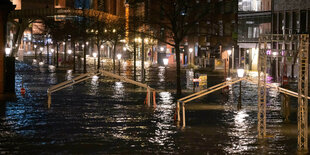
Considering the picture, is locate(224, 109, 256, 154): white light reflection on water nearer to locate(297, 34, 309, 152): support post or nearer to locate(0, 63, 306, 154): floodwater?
locate(0, 63, 306, 154): floodwater

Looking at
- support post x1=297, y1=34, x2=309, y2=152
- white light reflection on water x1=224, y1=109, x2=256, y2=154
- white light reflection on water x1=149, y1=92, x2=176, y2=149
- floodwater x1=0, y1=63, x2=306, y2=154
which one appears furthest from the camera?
white light reflection on water x1=149, y1=92, x2=176, y2=149

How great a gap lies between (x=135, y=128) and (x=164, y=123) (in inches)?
59.1

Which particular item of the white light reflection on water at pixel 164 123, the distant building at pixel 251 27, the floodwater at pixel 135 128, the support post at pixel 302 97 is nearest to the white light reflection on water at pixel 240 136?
the floodwater at pixel 135 128

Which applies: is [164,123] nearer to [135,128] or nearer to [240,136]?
[135,128]

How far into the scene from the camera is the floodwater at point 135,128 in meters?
13.6

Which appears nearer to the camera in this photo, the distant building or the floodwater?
the floodwater

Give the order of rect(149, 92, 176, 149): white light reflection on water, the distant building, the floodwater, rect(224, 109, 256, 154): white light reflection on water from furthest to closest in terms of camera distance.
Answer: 1. the distant building
2. rect(149, 92, 176, 149): white light reflection on water
3. rect(224, 109, 256, 154): white light reflection on water
4. the floodwater

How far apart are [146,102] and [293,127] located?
8.17m

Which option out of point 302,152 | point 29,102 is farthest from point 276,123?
point 29,102

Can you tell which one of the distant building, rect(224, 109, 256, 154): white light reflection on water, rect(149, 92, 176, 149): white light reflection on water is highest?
the distant building

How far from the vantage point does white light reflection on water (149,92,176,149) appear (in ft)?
48.0

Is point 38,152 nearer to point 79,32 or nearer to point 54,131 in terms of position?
point 54,131

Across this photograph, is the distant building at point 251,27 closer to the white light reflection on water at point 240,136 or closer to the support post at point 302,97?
the white light reflection on water at point 240,136

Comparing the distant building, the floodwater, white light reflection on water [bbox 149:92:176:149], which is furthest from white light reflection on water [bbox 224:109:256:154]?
the distant building
